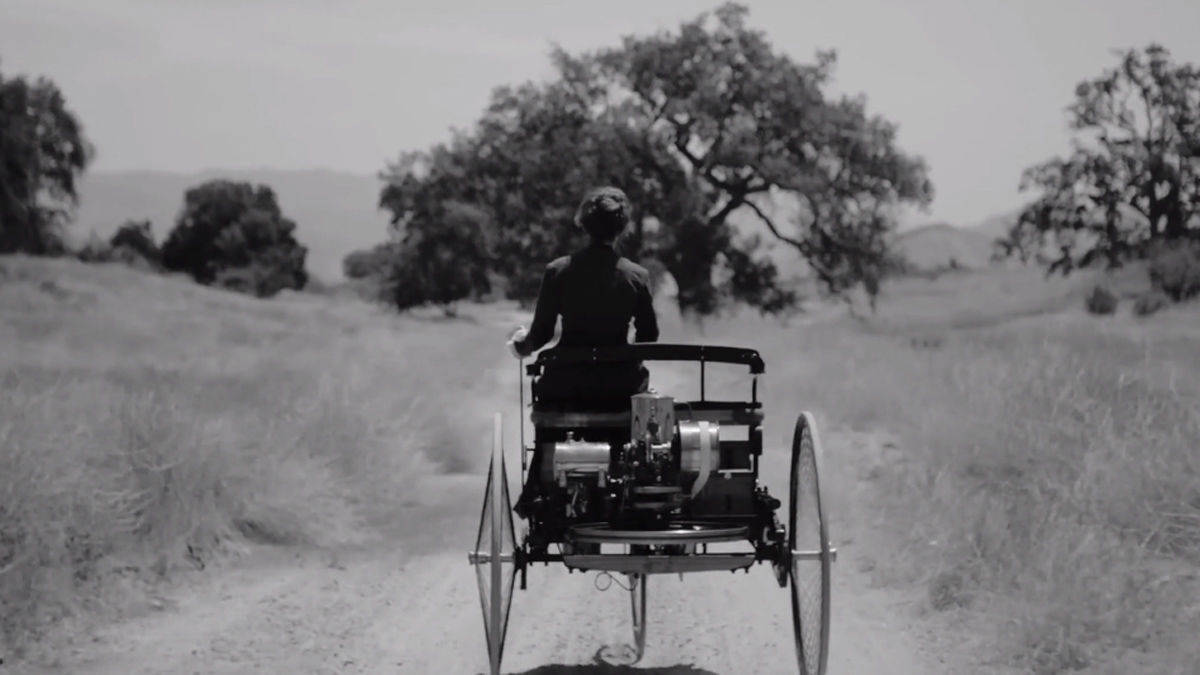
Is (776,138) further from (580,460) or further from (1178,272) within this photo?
(580,460)

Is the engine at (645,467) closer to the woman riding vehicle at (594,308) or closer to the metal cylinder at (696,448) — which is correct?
the metal cylinder at (696,448)

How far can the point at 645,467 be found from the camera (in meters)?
6.01

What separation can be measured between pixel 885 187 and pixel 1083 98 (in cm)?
696

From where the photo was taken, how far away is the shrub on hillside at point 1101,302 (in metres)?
38.8

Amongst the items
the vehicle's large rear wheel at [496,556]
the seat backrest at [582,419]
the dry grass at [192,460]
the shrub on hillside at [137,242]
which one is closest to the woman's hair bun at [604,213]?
the seat backrest at [582,419]

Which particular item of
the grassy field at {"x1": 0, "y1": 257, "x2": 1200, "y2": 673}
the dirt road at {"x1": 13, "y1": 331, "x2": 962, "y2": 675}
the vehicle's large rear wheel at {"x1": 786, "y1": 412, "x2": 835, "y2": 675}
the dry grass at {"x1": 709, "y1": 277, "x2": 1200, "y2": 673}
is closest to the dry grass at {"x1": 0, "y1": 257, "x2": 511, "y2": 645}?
the grassy field at {"x1": 0, "y1": 257, "x2": 1200, "y2": 673}

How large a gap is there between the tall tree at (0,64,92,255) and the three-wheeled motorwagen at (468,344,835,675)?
143 feet

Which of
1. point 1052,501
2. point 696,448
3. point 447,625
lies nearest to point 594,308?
point 696,448

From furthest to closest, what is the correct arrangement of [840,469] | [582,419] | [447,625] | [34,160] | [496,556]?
[34,160] < [840,469] < [447,625] < [582,419] < [496,556]

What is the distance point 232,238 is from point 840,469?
7912cm

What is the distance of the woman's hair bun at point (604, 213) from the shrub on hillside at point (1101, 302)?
3462 cm

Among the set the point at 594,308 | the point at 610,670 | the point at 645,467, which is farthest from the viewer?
the point at 610,670

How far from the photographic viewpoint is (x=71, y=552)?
8.22 metres

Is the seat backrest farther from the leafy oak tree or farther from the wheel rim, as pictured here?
the leafy oak tree
